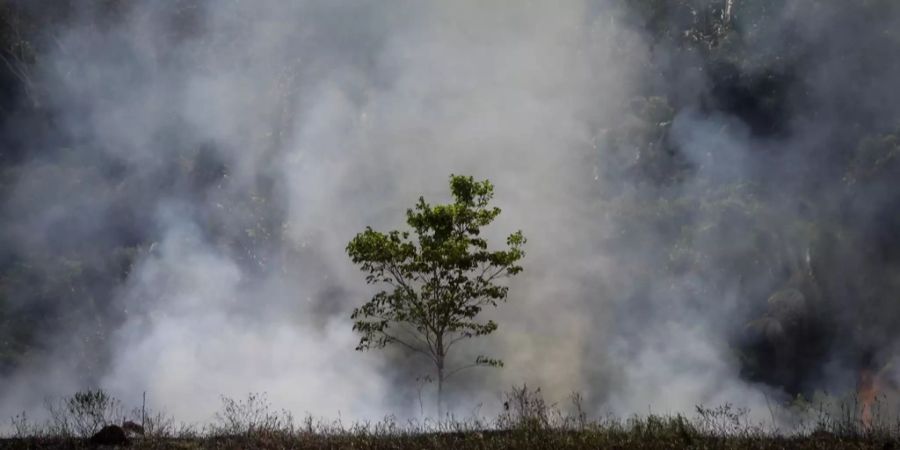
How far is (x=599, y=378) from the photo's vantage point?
4875cm

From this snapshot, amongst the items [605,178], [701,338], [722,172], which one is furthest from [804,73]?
[701,338]

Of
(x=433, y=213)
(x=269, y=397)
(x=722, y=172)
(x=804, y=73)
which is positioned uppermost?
(x=804, y=73)

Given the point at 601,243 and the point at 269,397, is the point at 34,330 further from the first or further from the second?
the point at 601,243

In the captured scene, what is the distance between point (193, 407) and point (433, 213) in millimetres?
26826

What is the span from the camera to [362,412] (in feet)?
135

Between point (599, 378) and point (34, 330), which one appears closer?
point (599, 378)

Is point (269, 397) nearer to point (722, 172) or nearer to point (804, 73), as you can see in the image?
point (722, 172)

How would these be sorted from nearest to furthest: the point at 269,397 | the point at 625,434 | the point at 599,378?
the point at 625,434 < the point at 269,397 < the point at 599,378

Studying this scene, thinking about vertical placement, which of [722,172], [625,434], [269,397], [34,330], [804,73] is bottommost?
[625,434]

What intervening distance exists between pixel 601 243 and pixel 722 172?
1132cm

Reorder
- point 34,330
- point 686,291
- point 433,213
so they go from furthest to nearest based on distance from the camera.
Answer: point 34,330
point 686,291
point 433,213

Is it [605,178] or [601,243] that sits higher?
[605,178]

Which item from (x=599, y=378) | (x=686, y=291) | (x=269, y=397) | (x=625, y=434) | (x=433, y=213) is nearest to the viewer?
(x=625, y=434)

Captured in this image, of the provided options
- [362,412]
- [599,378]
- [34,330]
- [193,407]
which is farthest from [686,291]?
[34,330]
